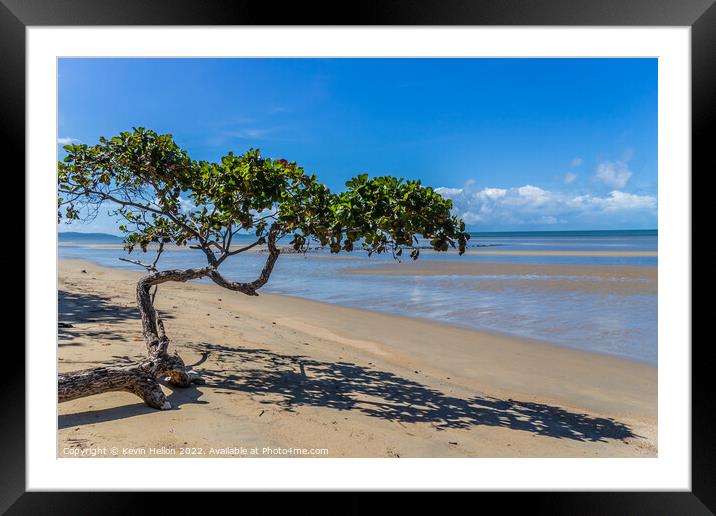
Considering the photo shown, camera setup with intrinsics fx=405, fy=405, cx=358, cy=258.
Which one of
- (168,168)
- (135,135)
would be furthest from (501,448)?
(135,135)

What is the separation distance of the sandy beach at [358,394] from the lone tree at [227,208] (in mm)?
322

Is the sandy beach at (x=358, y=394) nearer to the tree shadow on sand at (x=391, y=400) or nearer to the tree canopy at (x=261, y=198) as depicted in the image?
the tree shadow on sand at (x=391, y=400)

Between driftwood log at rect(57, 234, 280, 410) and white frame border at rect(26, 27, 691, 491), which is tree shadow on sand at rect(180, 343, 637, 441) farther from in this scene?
white frame border at rect(26, 27, 691, 491)

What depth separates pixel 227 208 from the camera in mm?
4172

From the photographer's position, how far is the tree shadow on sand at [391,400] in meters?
3.98

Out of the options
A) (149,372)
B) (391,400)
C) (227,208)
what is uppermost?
(227,208)
